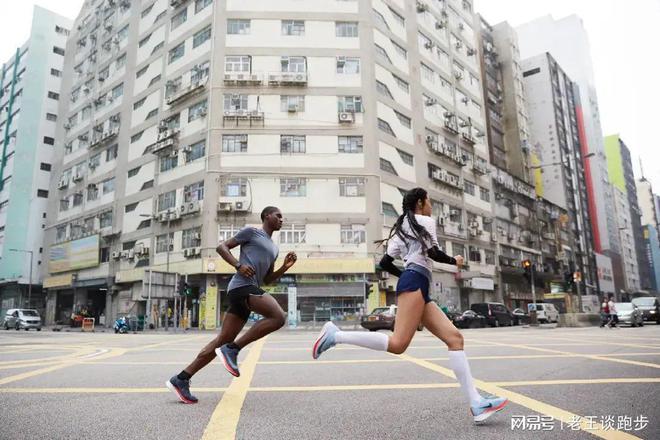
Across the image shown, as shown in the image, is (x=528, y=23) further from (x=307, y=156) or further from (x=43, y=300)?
(x=43, y=300)

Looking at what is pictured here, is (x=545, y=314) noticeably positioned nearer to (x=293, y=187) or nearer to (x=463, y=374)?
(x=293, y=187)

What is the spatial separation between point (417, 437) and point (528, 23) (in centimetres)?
8481

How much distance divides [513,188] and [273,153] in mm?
27762

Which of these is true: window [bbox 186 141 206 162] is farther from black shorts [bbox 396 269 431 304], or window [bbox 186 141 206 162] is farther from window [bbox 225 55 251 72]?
black shorts [bbox 396 269 431 304]

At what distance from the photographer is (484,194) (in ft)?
136

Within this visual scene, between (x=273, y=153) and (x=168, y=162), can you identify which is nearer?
(x=273, y=153)

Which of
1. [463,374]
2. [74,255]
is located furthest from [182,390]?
[74,255]

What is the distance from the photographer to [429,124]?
119 feet

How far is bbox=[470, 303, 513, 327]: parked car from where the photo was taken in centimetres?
2584

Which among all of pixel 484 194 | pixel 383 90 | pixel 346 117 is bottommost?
pixel 484 194

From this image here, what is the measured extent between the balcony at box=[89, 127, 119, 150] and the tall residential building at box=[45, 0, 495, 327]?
119mm

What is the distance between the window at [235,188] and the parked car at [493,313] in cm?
1546

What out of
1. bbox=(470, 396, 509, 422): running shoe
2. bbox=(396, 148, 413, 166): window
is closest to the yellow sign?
bbox=(396, 148, 413, 166): window

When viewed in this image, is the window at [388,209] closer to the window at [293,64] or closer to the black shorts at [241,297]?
the window at [293,64]
